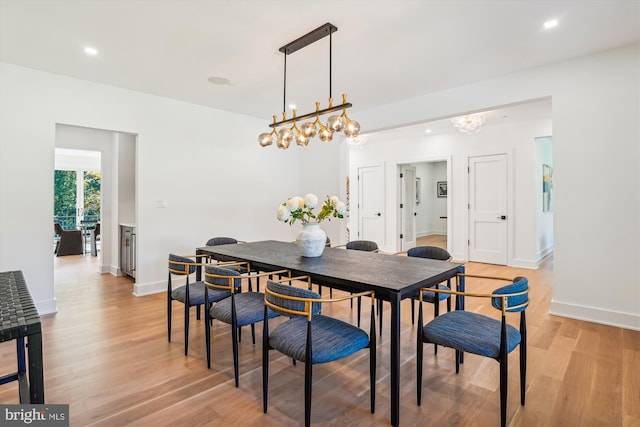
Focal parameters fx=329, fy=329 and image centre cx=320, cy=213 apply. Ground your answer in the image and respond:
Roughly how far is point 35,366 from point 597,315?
172 inches

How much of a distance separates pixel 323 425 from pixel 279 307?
2.23 ft

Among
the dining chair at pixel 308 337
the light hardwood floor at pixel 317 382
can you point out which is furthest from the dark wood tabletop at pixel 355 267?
the light hardwood floor at pixel 317 382

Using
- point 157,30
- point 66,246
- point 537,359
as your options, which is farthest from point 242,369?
point 66,246

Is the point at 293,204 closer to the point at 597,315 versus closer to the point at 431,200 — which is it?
the point at 597,315

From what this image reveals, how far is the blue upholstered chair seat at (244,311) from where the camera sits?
7.40ft

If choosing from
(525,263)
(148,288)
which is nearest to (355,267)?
(148,288)

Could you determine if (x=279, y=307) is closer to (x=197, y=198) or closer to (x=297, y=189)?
(x=197, y=198)

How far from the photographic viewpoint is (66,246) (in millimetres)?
7688

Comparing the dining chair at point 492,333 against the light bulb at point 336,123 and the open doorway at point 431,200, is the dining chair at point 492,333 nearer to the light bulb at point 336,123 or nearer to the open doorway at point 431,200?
the light bulb at point 336,123

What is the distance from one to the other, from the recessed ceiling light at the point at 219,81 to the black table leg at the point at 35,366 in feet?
11.2

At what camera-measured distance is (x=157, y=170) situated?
14.7 feet

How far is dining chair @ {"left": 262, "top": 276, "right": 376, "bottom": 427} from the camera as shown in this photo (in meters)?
1.72

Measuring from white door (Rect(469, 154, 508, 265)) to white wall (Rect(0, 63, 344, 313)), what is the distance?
118 inches

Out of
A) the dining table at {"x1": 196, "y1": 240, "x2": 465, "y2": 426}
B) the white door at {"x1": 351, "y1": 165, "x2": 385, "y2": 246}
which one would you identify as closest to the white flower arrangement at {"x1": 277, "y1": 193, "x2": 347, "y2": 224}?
the dining table at {"x1": 196, "y1": 240, "x2": 465, "y2": 426}
